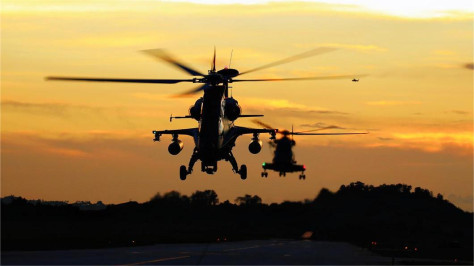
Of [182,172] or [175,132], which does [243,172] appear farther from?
[175,132]

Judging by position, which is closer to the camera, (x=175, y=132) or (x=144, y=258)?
(x=144, y=258)

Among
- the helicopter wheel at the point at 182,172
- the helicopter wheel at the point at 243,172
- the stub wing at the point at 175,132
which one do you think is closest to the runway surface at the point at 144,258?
the helicopter wheel at the point at 182,172

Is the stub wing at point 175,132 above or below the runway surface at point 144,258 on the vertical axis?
above

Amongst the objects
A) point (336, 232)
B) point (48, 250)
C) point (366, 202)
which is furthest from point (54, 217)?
point (366, 202)

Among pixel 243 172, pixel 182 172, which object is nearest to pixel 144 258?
pixel 182 172

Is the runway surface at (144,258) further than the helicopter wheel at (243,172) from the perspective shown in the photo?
No

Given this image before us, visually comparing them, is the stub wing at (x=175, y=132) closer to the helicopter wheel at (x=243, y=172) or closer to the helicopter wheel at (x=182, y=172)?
the helicopter wheel at (x=182, y=172)

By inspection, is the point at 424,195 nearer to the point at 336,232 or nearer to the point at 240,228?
the point at 336,232

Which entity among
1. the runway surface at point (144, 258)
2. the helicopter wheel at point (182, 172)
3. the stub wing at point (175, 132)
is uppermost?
the stub wing at point (175, 132)

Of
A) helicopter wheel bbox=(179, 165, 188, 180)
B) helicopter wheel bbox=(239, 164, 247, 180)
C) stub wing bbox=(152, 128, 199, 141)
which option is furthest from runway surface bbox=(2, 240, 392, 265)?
stub wing bbox=(152, 128, 199, 141)

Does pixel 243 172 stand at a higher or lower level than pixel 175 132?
lower

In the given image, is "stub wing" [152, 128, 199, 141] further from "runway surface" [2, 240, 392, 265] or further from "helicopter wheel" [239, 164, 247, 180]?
"runway surface" [2, 240, 392, 265]
